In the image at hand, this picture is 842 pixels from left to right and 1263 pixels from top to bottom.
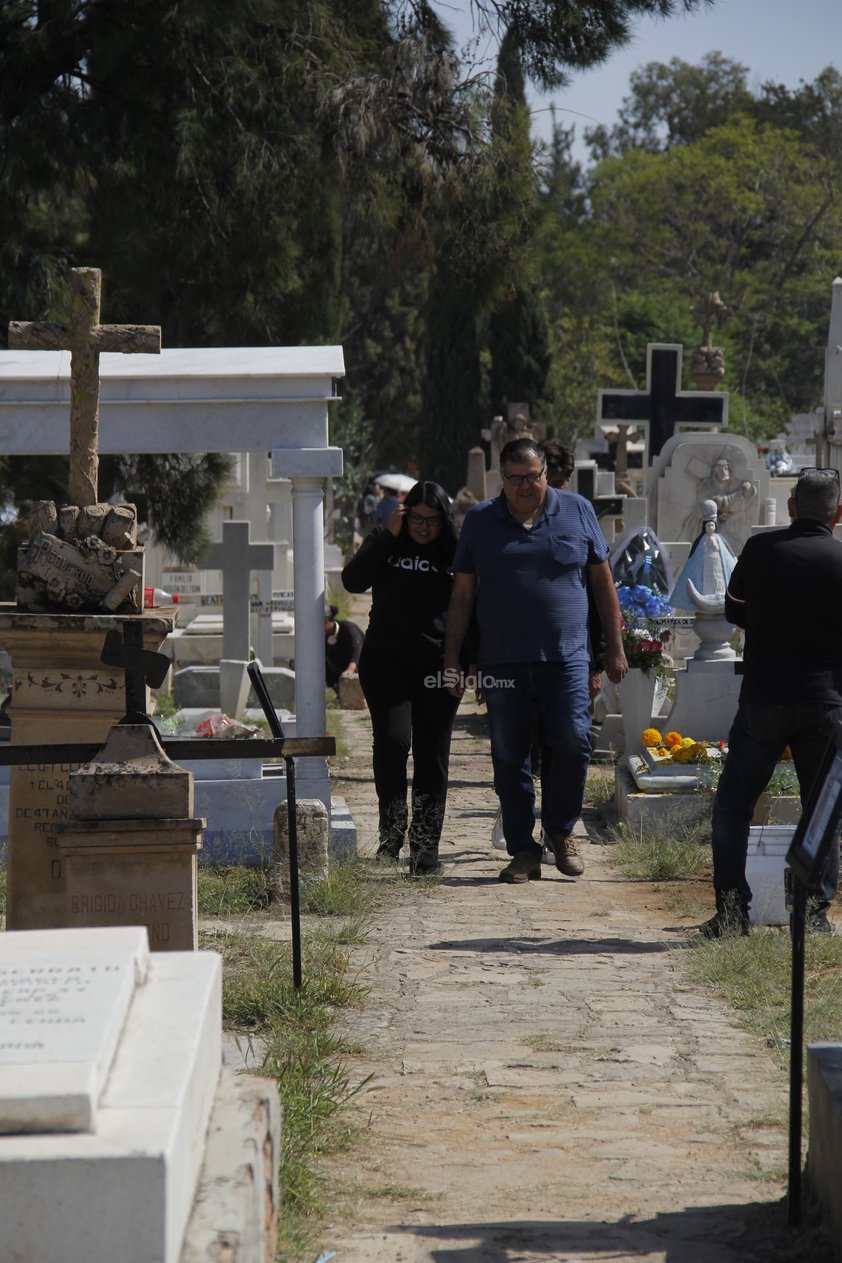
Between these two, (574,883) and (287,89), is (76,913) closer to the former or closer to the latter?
(574,883)

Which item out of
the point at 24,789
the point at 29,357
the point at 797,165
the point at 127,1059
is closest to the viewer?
the point at 127,1059

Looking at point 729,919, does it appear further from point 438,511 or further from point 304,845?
point 438,511

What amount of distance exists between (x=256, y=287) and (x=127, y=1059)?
29.8ft

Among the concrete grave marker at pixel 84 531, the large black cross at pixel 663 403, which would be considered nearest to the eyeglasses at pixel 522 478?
the concrete grave marker at pixel 84 531

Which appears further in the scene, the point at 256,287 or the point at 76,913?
the point at 256,287

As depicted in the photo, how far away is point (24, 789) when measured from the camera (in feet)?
17.9

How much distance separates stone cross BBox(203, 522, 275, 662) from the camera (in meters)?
12.0

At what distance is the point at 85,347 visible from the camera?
5.61m

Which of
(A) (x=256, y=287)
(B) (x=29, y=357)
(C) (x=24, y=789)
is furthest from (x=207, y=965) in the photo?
(A) (x=256, y=287)

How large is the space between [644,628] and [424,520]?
9.29ft

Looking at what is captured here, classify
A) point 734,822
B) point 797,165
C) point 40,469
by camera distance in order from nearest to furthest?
point 734,822, point 40,469, point 797,165

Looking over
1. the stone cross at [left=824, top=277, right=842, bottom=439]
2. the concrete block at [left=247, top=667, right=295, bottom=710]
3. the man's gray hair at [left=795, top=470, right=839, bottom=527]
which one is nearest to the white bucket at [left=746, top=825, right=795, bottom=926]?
the man's gray hair at [left=795, top=470, right=839, bottom=527]

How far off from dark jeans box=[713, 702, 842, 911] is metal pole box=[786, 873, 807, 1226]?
81.1 inches

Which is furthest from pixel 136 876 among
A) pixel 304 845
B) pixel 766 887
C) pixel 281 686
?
pixel 281 686
